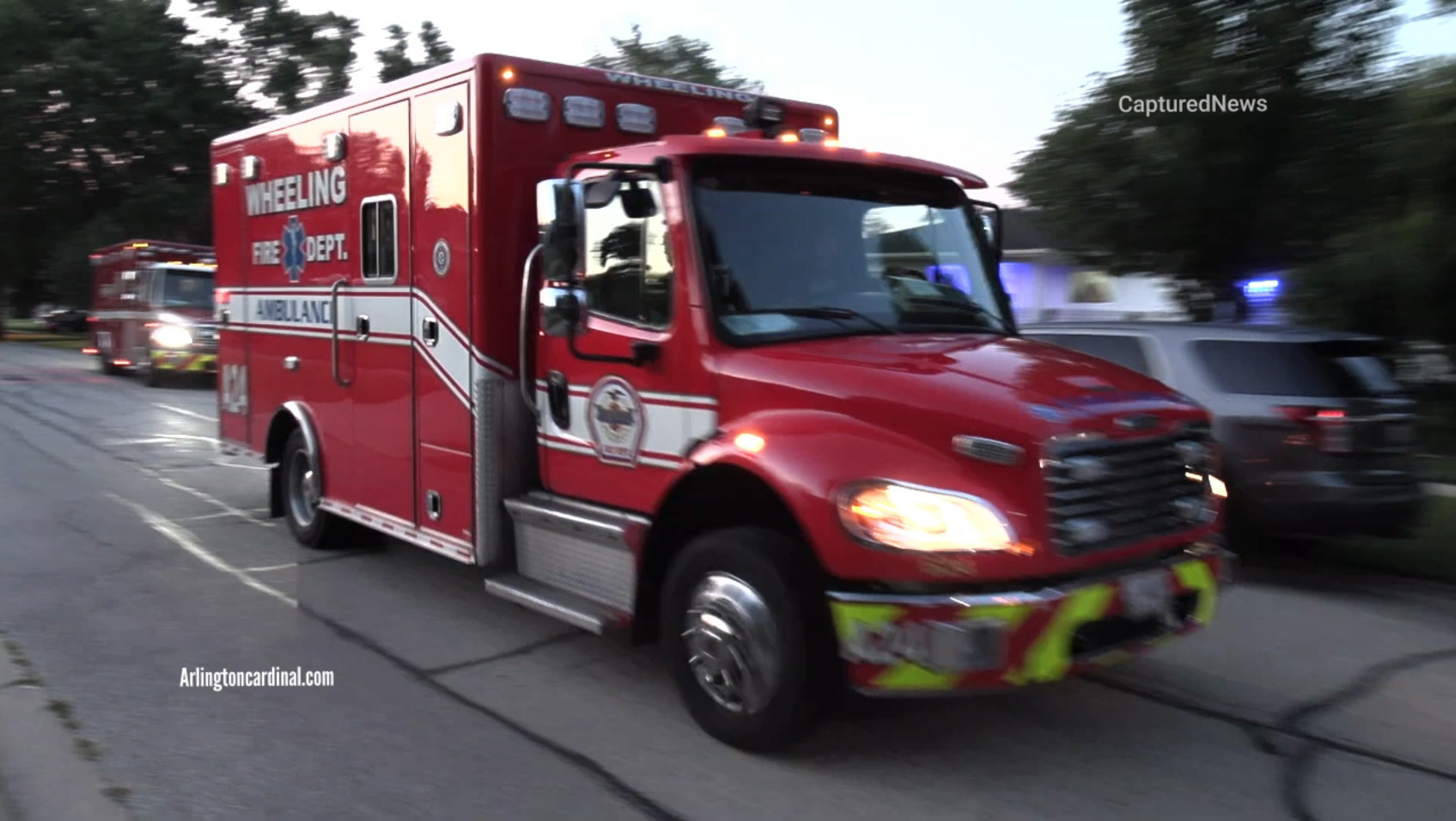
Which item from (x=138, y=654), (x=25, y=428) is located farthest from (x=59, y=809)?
(x=25, y=428)

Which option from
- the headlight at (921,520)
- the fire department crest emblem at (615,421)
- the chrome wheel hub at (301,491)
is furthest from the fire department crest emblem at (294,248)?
the headlight at (921,520)

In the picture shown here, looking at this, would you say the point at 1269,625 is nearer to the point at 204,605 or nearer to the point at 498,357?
the point at 498,357

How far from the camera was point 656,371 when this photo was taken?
5.17m

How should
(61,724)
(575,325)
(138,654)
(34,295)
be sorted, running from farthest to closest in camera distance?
(34,295) → (138,654) → (575,325) → (61,724)

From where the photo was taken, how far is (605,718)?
16.9 feet

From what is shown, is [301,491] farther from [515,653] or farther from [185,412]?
[185,412]

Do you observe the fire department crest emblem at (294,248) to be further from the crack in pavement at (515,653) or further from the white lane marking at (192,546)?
the crack in pavement at (515,653)

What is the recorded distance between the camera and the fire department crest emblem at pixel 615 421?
532 cm

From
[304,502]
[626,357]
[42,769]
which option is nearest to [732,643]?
[626,357]

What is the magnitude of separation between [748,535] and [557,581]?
143 cm

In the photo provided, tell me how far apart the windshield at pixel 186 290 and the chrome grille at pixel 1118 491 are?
21410 mm

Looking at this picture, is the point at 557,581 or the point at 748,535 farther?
the point at 557,581

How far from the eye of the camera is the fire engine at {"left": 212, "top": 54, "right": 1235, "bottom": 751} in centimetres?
418

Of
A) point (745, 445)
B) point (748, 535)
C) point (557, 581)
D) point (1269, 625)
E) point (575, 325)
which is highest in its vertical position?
point (575, 325)
